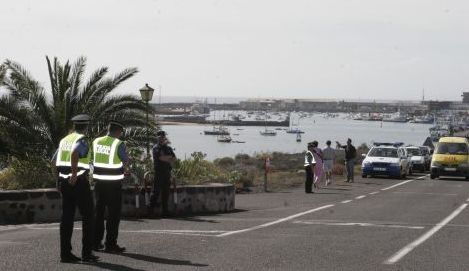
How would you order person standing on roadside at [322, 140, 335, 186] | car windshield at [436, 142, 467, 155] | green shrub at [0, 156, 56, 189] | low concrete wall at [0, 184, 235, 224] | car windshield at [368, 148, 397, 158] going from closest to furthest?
low concrete wall at [0, 184, 235, 224] < green shrub at [0, 156, 56, 189] < person standing on roadside at [322, 140, 335, 186] < car windshield at [368, 148, 397, 158] < car windshield at [436, 142, 467, 155]

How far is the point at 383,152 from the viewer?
33688 mm

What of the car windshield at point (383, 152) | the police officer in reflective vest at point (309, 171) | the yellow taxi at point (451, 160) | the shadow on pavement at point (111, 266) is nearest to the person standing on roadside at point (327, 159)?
the police officer in reflective vest at point (309, 171)

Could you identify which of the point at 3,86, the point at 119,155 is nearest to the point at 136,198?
the point at 119,155

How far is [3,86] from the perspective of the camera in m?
20.1

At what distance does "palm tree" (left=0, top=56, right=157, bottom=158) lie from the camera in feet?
64.3

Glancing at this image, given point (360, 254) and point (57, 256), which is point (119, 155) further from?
point (360, 254)

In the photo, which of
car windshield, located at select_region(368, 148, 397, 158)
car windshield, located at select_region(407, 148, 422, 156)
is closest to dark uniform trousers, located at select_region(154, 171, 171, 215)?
car windshield, located at select_region(368, 148, 397, 158)

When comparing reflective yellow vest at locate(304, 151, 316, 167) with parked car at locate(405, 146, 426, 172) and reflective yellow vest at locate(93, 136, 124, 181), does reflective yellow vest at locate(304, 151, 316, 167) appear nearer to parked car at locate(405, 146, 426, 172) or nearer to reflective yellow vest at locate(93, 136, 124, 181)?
reflective yellow vest at locate(93, 136, 124, 181)

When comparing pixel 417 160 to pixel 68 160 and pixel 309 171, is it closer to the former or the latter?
pixel 309 171

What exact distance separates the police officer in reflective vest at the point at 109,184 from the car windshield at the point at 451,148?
2646 cm

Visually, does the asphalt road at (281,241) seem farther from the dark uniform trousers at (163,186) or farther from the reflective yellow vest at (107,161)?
the reflective yellow vest at (107,161)

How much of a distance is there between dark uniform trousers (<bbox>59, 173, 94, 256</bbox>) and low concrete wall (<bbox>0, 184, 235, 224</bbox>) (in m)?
4.30

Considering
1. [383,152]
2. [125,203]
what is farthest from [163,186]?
[383,152]

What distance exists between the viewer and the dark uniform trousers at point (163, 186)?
14414 millimetres
